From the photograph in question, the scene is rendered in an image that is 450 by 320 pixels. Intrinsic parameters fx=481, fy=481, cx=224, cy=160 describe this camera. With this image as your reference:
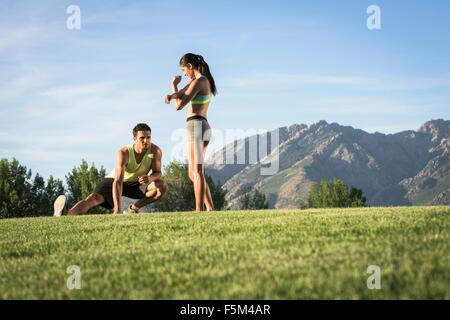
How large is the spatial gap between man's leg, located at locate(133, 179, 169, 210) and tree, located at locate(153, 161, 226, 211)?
5804 cm

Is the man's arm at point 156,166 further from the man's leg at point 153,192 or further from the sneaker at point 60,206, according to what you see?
the sneaker at point 60,206

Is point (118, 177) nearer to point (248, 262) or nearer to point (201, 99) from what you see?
point (201, 99)

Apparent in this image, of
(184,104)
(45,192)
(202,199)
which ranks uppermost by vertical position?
(45,192)

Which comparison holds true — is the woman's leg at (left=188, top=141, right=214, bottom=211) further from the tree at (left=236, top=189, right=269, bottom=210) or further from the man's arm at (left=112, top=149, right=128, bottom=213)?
the tree at (left=236, top=189, right=269, bottom=210)

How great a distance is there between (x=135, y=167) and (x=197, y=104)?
3.72 m

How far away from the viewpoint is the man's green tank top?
14195 mm

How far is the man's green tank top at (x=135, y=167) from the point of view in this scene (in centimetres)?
1420

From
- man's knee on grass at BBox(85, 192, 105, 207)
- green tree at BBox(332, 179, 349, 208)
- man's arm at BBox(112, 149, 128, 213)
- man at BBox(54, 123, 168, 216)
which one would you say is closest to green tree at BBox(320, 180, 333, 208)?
green tree at BBox(332, 179, 349, 208)

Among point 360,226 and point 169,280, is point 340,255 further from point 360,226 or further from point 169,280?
point 360,226

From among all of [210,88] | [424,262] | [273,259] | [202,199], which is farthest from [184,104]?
[424,262]

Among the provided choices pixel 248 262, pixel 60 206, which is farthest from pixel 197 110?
pixel 60 206

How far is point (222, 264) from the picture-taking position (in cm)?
461

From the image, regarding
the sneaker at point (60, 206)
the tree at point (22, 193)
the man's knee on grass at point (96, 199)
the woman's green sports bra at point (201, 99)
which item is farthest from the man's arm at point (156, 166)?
the tree at point (22, 193)
